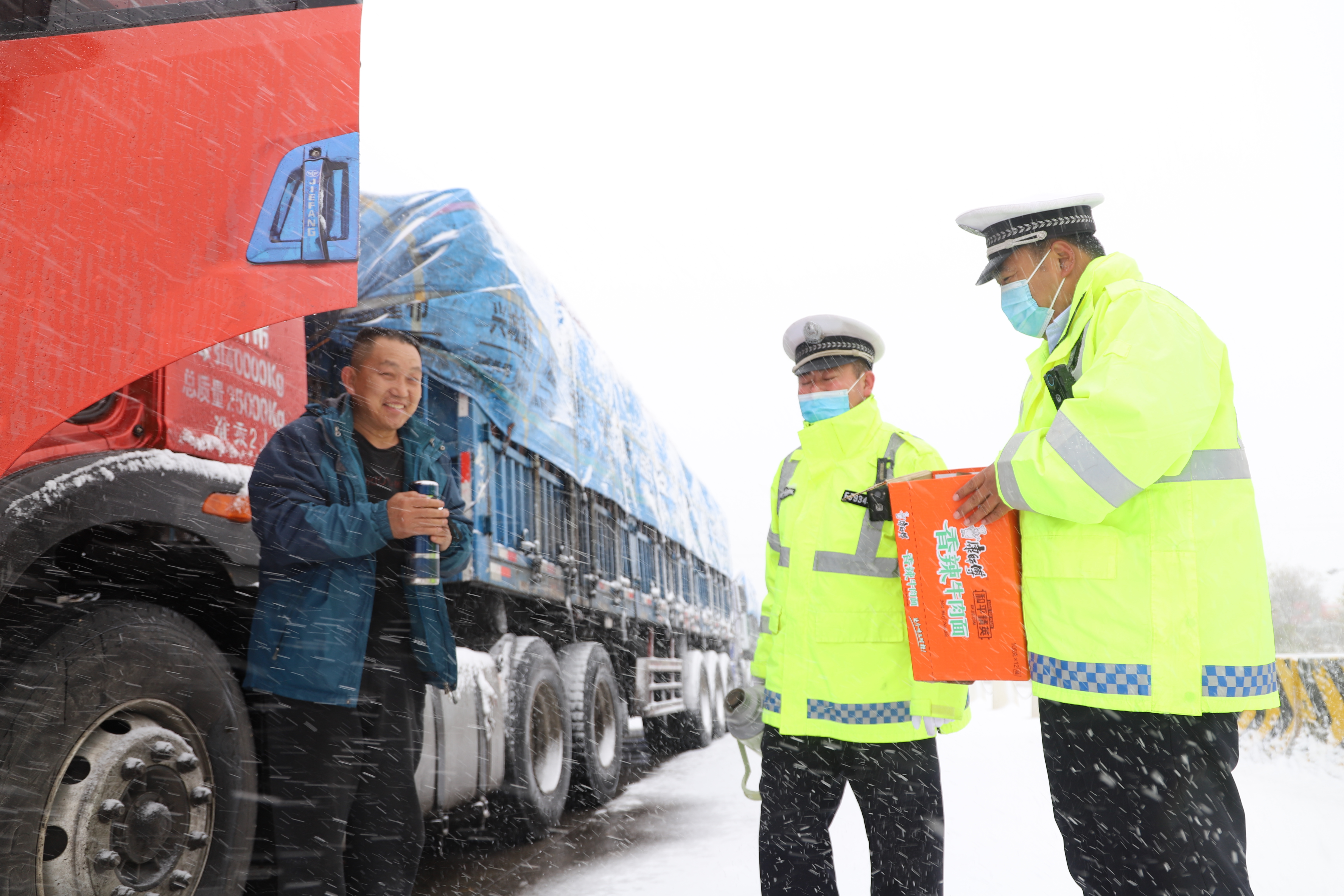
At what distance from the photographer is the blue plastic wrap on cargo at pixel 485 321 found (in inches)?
151

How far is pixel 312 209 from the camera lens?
221 cm

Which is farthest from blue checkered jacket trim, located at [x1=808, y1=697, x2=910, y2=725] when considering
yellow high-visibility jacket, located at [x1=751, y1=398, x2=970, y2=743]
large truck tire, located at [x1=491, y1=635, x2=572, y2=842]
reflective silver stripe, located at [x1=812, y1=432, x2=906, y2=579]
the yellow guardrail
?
the yellow guardrail

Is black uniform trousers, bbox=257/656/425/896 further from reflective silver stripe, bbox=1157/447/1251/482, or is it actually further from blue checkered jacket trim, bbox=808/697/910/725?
reflective silver stripe, bbox=1157/447/1251/482

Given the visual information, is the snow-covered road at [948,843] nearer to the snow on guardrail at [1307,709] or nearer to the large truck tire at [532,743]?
the large truck tire at [532,743]

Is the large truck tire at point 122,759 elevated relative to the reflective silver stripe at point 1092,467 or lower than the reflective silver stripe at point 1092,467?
lower

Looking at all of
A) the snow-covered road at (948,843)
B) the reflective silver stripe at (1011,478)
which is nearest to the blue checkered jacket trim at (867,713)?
the reflective silver stripe at (1011,478)

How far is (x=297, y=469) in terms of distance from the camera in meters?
2.52

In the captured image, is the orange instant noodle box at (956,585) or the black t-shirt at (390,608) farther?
the black t-shirt at (390,608)

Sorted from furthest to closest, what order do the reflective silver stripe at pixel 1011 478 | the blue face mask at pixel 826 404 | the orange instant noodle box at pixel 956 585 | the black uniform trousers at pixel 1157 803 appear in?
1. the blue face mask at pixel 826 404
2. the orange instant noodle box at pixel 956 585
3. the reflective silver stripe at pixel 1011 478
4. the black uniform trousers at pixel 1157 803

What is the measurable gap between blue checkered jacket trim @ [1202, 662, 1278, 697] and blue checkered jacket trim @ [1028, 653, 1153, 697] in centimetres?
10

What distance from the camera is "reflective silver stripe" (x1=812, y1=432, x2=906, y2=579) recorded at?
265cm

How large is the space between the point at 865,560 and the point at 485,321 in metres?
2.31

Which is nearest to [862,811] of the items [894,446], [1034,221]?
[894,446]

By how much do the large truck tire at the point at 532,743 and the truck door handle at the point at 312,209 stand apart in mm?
2926
